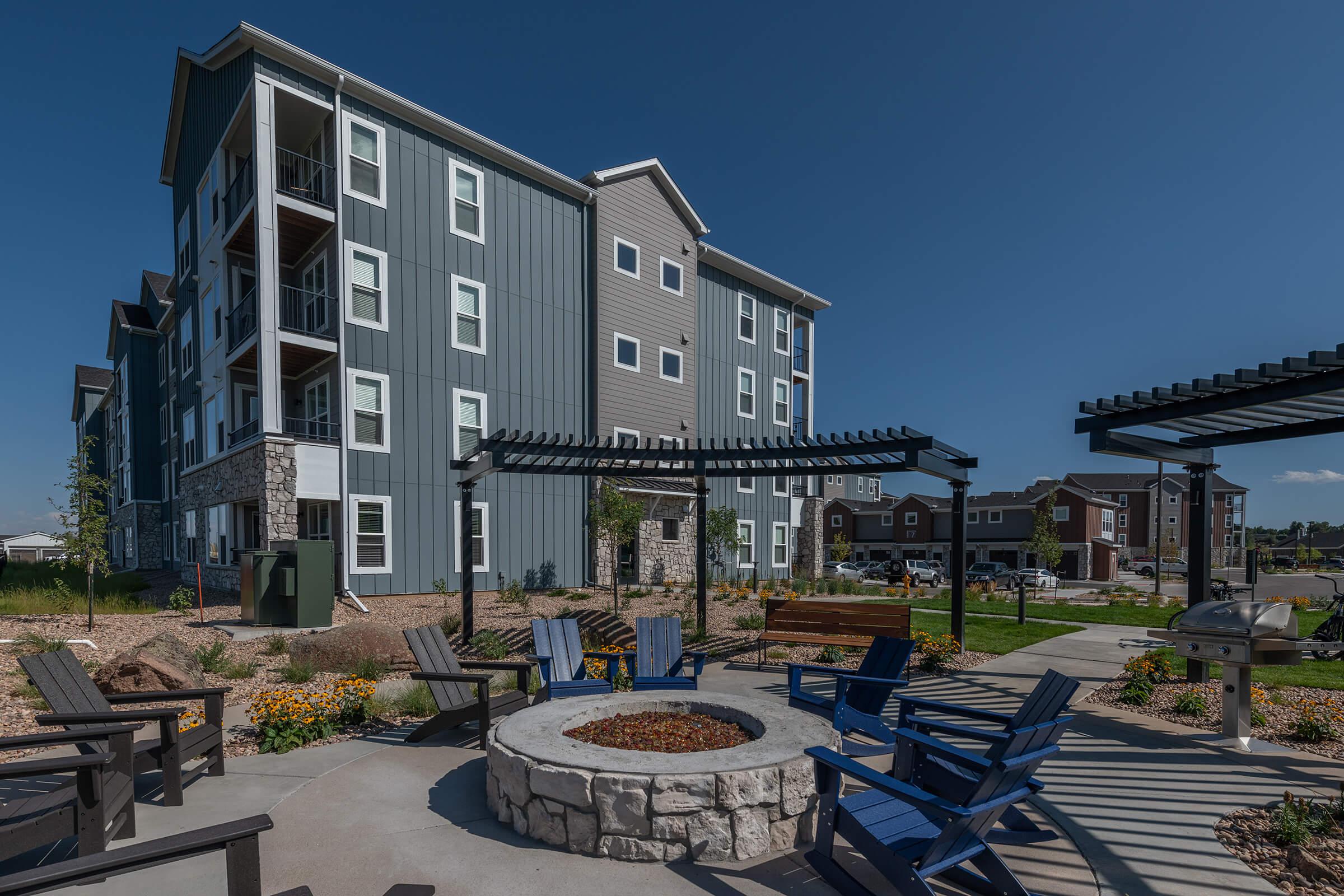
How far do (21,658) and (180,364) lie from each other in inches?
980

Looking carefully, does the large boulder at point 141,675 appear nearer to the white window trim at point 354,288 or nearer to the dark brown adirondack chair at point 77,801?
the dark brown adirondack chair at point 77,801

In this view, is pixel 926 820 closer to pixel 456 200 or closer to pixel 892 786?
pixel 892 786

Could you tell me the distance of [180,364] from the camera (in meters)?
24.7

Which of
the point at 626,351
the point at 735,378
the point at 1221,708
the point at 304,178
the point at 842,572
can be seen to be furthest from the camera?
the point at 842,572

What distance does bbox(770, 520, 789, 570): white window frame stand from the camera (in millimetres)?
27703

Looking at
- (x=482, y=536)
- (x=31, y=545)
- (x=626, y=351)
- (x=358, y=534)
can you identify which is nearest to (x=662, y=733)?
(x=358, y=534)

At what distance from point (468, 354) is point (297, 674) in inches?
454

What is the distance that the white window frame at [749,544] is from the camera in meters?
25.9

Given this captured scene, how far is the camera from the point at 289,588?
1267 cm

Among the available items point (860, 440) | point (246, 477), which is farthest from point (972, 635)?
point (246, 477)

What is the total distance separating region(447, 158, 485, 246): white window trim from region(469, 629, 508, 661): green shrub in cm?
1206

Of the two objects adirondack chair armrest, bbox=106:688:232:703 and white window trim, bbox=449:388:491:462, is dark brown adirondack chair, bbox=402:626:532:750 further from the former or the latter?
white window trim, bbox=449:388:491:462

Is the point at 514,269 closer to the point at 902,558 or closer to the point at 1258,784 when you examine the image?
the point at 1258,784

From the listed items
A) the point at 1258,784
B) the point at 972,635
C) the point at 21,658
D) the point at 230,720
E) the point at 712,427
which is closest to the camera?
the point at 21,658
